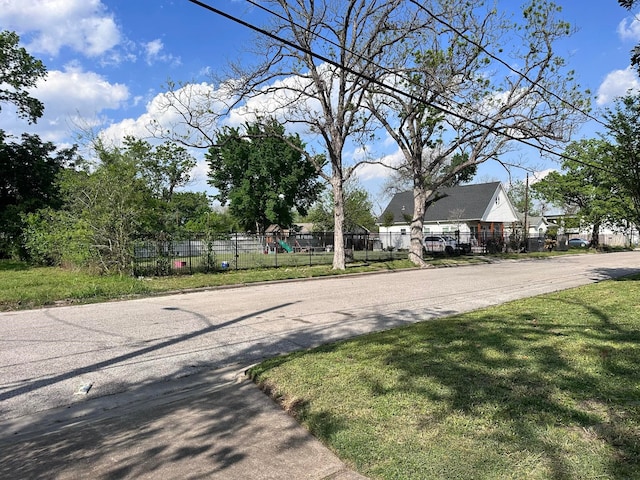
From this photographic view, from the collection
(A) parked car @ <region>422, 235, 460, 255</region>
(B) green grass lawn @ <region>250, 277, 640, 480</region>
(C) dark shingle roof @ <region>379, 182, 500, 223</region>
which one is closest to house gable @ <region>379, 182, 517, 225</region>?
(C) dark shingle roof @ <region>379, 182, 500, 223</region>

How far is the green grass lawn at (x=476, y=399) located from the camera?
9.59ft

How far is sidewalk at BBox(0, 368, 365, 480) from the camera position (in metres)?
3.15

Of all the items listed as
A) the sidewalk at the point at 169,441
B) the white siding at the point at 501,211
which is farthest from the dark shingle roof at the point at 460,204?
the sidewalk at the point at 169,441

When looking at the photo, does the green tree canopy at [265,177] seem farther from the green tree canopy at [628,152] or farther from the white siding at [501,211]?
the green tree canopy at [628,152]

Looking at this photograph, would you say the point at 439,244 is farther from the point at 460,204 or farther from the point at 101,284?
the point at 101,284

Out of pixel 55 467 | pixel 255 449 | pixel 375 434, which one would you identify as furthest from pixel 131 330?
pixel 375 434

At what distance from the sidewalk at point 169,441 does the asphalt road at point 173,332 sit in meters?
0.27

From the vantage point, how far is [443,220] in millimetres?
48500

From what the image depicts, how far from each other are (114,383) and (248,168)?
4690 cm

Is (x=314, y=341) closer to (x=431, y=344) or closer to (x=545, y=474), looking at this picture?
(x=431, y=344)

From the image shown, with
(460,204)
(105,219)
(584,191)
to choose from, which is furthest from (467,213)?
(105,219)

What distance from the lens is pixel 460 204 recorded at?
48.3 meters

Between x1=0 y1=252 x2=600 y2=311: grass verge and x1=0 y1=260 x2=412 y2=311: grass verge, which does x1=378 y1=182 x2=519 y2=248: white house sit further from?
x1=0 y1=260 x2=412 y2=311: grass verge

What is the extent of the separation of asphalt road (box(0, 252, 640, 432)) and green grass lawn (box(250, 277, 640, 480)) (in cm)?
137
